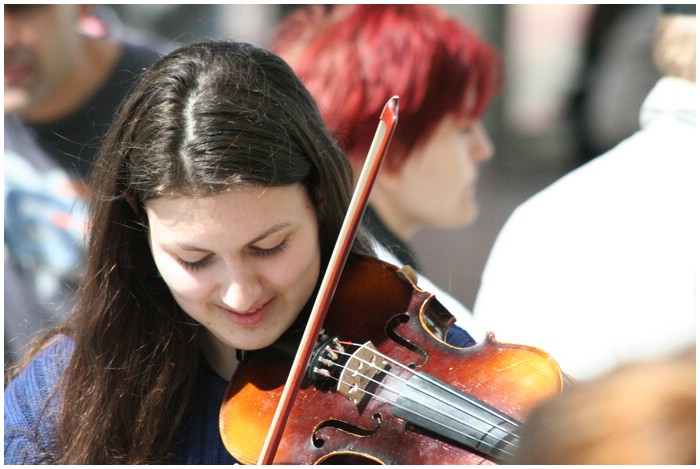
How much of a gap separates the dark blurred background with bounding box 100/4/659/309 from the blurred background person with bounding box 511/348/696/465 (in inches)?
52.8

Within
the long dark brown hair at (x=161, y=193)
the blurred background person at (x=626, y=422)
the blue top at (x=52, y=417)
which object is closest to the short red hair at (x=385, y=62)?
the long dark brown hair at (x=161, y=193)

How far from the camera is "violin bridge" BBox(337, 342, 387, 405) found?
1.09 metres

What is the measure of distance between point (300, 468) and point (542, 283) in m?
0.94

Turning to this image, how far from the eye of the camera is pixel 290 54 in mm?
1890

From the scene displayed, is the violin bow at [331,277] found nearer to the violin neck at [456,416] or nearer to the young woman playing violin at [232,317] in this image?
the young woman playing violin at [232,317]

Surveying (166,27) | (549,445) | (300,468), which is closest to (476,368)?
(300,468)

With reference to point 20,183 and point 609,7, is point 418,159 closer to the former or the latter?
point 609,7

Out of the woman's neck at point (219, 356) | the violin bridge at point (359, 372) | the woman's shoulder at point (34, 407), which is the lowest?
the woman's shoulder at point (34, 407)

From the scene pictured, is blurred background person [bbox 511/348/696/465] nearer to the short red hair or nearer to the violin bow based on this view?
the violin bow

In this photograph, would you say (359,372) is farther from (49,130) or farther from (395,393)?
(49,130)

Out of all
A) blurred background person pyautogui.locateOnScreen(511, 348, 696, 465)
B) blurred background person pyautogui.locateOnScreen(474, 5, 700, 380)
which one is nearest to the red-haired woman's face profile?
blurred background person pyautogui.locateOnScreen(474, 5, 700, 380)

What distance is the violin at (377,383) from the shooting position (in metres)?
1.01

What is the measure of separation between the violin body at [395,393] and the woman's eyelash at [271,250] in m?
0.13

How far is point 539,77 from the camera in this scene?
1853 millimetres
